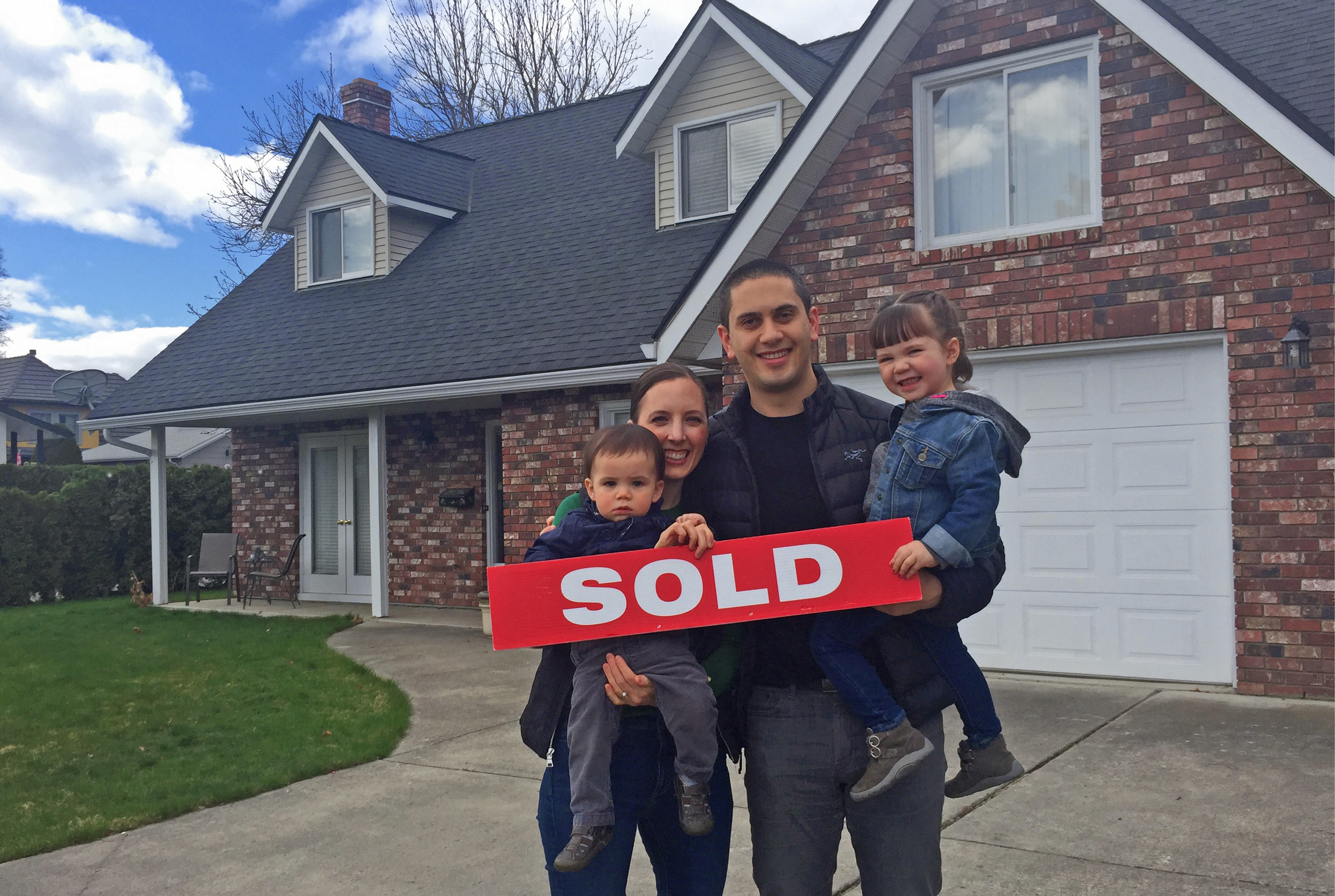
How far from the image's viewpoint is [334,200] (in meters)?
15.6

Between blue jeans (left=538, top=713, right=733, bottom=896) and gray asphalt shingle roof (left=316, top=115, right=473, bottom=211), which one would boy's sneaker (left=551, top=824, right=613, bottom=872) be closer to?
blue jeans (left=538, top=713, right=733, bottom=896)

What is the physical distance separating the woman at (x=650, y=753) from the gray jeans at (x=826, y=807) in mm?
152

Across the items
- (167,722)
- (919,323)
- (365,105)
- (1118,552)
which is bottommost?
(167,722)

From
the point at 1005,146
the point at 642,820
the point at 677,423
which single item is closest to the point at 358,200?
the point at 1005,146

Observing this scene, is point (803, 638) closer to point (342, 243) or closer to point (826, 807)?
point (826, 807)

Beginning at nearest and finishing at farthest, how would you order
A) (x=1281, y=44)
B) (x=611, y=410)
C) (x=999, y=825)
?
(x=999, y=825) < (x=1281, y=44) < (x=611, y=410)

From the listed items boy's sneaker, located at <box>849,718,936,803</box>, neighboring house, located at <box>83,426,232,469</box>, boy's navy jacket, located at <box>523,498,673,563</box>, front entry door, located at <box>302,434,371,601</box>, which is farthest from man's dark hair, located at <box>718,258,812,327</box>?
neighboring house, located at <box>83,426,232,469</box>

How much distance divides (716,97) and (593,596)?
10456 millimetres

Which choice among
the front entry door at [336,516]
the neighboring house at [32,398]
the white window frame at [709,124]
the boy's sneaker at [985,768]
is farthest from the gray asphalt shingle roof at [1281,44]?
the neighboring house at [32,398]

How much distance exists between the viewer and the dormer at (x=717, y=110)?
11523mm

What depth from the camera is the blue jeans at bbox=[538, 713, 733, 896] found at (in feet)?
8.08

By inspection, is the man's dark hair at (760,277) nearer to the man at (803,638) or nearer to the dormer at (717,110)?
the man at (803,638)

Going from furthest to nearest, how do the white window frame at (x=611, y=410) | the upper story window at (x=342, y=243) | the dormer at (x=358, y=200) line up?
the upper story window at (x=342, y=243)
the dormer at (x=358, y=200)
the white window frame at (x=611, y=410)

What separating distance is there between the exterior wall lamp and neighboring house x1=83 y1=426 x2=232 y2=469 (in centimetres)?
3620
